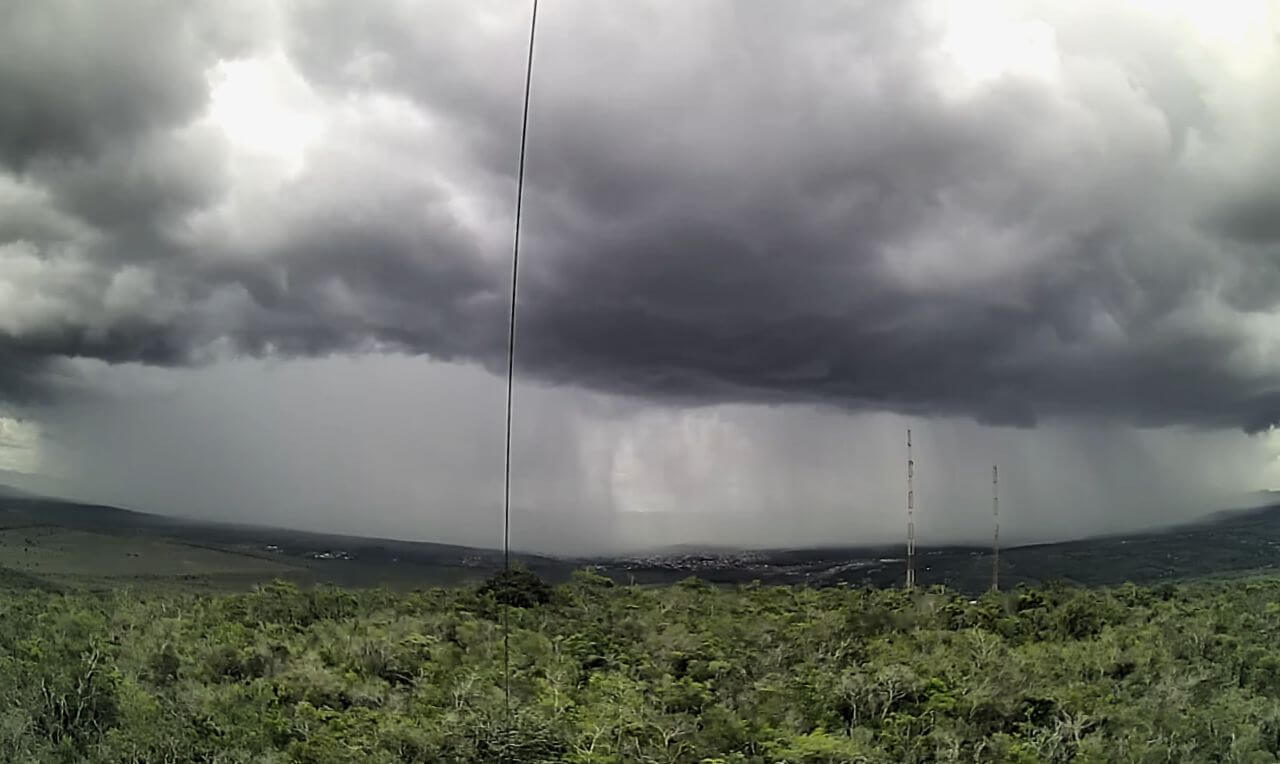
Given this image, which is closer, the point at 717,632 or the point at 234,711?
the point at 234,711

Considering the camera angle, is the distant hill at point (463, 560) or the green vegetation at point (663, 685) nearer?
the green vegetation at point (663, 685)

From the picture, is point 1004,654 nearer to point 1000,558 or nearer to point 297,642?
point 297,642

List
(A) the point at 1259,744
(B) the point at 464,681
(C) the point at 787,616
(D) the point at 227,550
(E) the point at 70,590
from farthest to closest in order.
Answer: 1. (D) the point at 227,550
2. (E) the point at 70,590
3. (C) the point at 787,616
4. (B) the point at 464,681
5. (A) the point at 1259,744

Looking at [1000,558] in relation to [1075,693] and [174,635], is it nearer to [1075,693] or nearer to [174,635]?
[1075,693]

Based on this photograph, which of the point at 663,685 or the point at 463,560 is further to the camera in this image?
the point at 463,560

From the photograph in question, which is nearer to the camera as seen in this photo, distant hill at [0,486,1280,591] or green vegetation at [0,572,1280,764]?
green vegetation at [0,572,1280,764]

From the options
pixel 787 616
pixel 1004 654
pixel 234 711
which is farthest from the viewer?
pixel 787 616

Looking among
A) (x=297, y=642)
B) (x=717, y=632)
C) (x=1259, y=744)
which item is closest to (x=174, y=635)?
(x=297, y=642)
